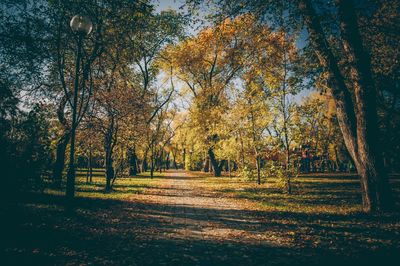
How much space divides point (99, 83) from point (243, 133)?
1267cm

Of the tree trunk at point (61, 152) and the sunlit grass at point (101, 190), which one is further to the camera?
the tree trunk at point (61, 152)

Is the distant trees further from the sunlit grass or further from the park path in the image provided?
the sunlit grass

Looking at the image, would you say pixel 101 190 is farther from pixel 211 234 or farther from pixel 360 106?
pixel 360 106

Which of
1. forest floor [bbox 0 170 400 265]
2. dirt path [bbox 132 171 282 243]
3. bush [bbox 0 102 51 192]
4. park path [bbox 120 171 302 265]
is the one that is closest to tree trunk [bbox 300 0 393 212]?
forest floor [bbox 0 170 400 265]

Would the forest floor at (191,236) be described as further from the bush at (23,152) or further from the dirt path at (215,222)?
the bush at (23,152)

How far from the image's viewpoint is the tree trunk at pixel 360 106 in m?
8.70

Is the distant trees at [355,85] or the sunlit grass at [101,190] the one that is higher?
the distant trees at [355,85]

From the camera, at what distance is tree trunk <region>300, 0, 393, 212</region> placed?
8.70 metres

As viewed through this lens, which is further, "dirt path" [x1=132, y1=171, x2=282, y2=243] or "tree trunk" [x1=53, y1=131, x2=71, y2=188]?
"tree trunk" [x1=53, y1=131, x2=71, y2=188]

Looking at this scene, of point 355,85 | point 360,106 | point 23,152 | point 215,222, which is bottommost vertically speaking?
point 215,222

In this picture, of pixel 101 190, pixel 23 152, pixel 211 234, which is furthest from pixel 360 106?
pixel 101 190

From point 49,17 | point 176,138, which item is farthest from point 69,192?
point 176,138

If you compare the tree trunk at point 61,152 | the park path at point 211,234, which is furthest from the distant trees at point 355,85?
the tree trunk at point 61,152

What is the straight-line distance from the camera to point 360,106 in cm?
899
